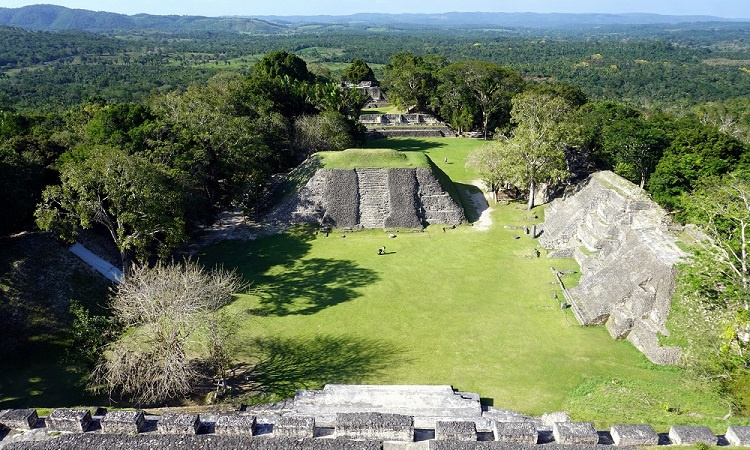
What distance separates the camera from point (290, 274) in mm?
21797

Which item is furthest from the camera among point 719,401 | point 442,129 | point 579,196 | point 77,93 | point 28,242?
point 77,93

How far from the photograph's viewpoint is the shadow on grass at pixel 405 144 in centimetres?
4516

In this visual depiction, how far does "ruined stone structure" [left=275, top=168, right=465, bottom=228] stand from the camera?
27172 millimetres

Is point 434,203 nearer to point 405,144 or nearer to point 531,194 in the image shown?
point 531,194

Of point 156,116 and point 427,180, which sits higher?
point 156,116

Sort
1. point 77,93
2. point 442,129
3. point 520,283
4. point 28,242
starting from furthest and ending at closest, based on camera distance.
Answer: point 77,93 → point 442,129 → point 520,283 → point 28,242

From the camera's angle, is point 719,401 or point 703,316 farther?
point 703,316

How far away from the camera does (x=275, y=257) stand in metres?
23.6

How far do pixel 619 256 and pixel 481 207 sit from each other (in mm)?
12054

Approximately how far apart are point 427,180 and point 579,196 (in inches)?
352

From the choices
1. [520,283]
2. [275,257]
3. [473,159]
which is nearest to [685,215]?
[520,283]

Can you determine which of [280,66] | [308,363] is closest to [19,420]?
[308,363]

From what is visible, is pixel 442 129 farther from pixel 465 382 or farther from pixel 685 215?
pixel 465 382

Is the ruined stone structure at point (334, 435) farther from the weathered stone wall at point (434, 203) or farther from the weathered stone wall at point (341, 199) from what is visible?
the weathered stone wall at point (434, 203)
